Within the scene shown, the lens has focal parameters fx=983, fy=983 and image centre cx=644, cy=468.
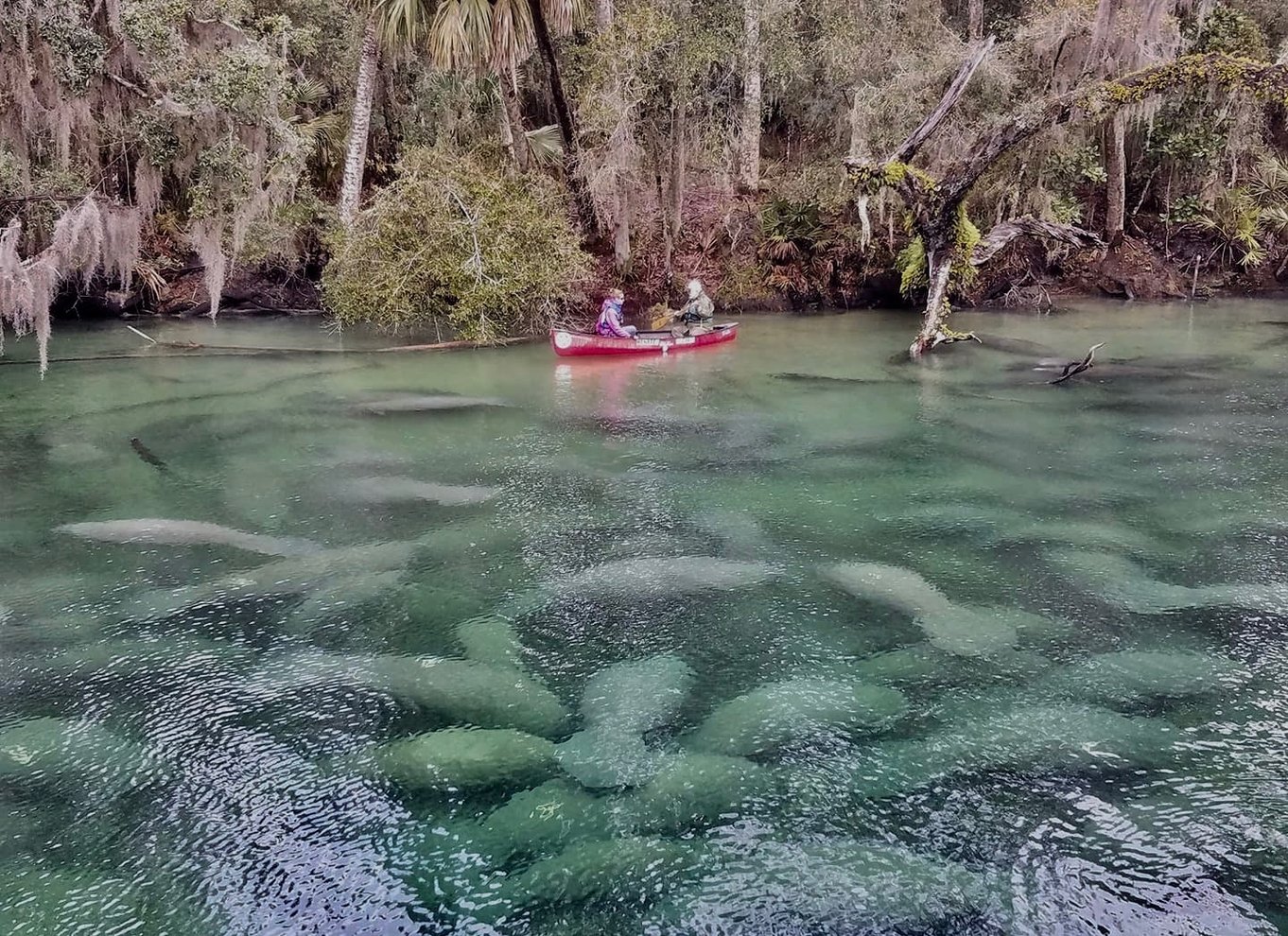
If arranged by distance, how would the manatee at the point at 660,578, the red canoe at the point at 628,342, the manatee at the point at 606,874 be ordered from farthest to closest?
the red canoe at the point at 628,342 → the manatee at the point at 660,578 → the manatee at the point at 606,874

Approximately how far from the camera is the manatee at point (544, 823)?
435 centimetres

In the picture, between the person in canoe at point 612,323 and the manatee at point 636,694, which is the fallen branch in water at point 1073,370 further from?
the manatee at point 636,694

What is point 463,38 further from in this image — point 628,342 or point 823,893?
point 823,893

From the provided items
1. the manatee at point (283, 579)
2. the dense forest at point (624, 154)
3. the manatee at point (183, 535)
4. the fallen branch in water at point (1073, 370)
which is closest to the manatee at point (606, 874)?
the manatee at point (283, 579)

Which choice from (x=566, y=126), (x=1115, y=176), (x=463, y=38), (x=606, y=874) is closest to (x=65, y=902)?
(x=606, y=874)

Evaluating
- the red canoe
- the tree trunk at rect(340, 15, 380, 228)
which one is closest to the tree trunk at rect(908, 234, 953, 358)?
the red canoe

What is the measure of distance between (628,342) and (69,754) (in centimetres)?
1093

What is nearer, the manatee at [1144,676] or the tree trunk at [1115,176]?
the manatee at [1144,676]

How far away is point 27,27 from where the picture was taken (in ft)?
39.8

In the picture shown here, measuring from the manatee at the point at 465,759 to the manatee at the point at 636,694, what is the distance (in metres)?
0.40

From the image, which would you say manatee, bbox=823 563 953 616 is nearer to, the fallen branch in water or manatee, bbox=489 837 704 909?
manatee, bbox=489 837 704 909

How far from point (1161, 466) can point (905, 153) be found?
7071 mm

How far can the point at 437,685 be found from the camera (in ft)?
18.5

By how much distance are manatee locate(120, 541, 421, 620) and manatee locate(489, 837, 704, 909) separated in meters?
3.39
